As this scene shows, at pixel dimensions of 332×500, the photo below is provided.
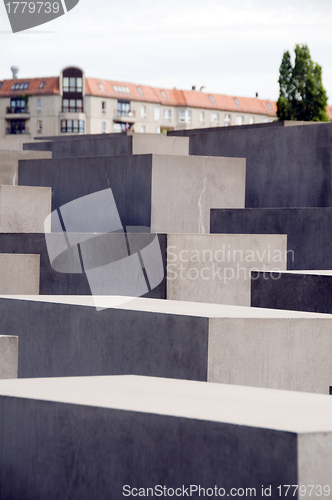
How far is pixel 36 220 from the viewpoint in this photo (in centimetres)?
1088

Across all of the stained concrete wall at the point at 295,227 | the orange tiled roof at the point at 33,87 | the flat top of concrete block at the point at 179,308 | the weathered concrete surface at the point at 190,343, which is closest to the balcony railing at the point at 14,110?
the orange tiled roof at the point at 33,87

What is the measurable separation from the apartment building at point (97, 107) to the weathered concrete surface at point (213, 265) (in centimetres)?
7108

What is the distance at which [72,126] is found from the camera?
80.2 m

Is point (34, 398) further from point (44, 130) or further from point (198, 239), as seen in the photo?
point (44, 130)

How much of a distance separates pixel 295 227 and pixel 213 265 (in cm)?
217

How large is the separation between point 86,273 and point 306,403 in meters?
6.04

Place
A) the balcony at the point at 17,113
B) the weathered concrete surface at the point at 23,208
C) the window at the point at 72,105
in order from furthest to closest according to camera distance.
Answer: the balcony at the point at 17,113 → the window at the point at 72,105 → the weathered concrete surface at the point at 23,208

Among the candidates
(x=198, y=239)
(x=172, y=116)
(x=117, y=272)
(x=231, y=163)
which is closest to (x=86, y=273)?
(x=117, y=272)

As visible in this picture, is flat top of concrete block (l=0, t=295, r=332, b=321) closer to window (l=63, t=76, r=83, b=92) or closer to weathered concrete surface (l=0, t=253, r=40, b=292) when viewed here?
weathered concrete surface (l=0, t=253, r=40, b=292)

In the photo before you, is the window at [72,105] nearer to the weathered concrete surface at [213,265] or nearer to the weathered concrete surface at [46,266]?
the weathered concrete surface at [46,266]

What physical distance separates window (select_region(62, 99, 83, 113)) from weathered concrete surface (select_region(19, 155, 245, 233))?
226ft

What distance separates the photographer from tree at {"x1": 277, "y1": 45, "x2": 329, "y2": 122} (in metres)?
38.7

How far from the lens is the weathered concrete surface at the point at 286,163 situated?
12461 mm

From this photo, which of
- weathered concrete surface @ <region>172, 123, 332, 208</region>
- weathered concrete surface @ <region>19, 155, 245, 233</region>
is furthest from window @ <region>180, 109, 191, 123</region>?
weathered concrete surface @ <region>19, 155, 245, 233</region>
